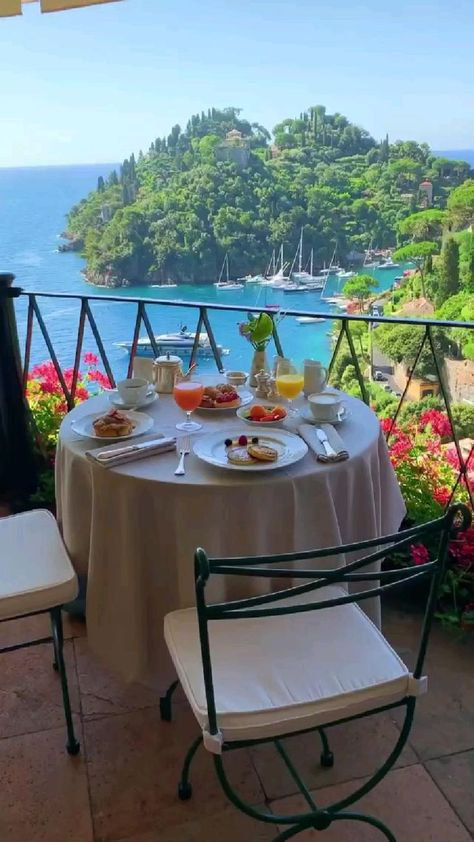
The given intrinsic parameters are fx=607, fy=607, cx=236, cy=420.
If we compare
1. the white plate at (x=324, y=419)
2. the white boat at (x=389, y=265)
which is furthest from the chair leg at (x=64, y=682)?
the white boat at (x=389, y=265)

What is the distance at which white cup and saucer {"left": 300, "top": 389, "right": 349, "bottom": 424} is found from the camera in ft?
5.51

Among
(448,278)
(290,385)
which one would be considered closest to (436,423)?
(290,385)

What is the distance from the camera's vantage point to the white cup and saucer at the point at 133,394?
180 centimetres

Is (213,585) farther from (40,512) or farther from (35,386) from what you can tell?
(35,386)

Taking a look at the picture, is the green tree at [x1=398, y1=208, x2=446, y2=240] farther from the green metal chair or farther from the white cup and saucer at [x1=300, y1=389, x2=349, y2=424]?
the green metal chair

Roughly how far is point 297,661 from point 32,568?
72cm

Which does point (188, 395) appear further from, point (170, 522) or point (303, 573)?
point (303, 573)

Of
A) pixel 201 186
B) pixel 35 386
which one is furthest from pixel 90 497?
pixel 201 186

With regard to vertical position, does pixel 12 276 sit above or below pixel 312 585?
above

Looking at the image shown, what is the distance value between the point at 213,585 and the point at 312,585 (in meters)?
0.49

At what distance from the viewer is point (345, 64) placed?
17.7 metres

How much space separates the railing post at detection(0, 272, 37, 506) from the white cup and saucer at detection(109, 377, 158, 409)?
3.19 feet

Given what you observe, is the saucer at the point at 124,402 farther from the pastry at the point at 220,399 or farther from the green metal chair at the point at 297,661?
the green metal chair at the point at 297,661

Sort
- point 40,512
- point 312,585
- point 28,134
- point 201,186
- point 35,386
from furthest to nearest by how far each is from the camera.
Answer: point 28,134 → point 201,186 → point 35,386 → point 40,512 → point 312,585
